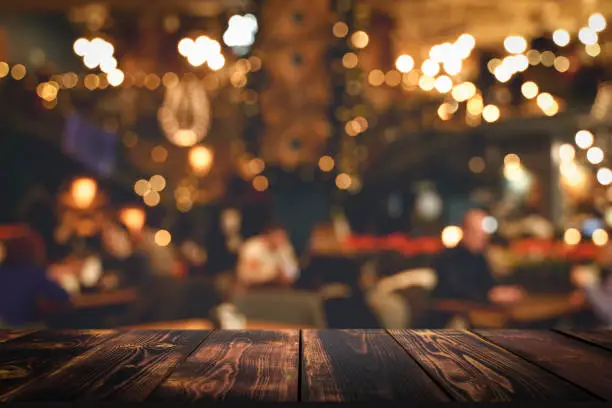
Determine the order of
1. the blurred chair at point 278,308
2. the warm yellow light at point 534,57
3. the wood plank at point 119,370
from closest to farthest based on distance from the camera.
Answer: the wood plank at point 119,370
the blurred chair at point 278,308
the warm yellow light at point 534,57

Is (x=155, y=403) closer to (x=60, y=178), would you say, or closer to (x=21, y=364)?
(x=21, y=364)

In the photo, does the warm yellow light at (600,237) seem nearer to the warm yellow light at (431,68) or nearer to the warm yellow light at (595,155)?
the warm yellow light at (595,155)

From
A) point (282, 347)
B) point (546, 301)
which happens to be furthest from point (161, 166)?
point (282, 347)

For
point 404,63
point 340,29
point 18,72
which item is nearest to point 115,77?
point 18,72

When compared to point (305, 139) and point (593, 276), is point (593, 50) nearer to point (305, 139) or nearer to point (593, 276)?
point (593, 276)

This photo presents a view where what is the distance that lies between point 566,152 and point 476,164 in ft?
3.77

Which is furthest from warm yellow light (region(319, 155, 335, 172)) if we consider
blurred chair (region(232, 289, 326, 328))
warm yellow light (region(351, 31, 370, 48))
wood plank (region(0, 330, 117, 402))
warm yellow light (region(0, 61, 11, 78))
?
wood plank (region(0, 330, 117, 402))

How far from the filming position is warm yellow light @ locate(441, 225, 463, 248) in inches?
242

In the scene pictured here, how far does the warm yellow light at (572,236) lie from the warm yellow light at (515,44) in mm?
2036

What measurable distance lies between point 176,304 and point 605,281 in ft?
13.5

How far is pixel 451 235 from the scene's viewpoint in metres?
6.22

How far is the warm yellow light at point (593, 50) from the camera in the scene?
21.5ft

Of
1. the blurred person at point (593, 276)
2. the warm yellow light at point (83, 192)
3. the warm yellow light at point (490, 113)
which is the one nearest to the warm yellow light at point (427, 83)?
the warm yellow light at point (490, 113)

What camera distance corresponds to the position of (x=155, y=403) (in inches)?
34.9
